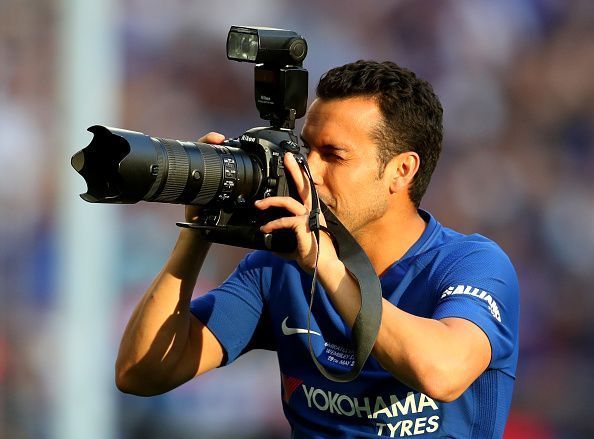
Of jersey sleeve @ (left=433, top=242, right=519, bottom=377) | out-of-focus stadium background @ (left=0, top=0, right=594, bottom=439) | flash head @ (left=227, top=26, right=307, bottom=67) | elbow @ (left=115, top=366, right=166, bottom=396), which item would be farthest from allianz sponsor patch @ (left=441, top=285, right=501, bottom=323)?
out-of-focus stadium background @ (left=0, top=0, right=594, bottom=439)

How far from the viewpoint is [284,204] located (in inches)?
98.0

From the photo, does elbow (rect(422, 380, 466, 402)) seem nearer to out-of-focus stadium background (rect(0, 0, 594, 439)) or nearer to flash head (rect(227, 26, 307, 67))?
flash head (rect(227, 26, 307, 67))

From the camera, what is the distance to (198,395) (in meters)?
5.21

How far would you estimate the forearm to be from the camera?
286 cm

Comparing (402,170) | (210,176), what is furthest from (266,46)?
(402,170)

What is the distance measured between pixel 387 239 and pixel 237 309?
1.31 feet

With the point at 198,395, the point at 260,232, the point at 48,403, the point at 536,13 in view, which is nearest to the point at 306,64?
the point at 536,13

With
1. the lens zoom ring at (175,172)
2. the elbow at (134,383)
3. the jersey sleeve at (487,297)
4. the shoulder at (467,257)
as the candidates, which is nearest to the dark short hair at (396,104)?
the shoulder at (467,257)

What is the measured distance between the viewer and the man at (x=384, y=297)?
277cm

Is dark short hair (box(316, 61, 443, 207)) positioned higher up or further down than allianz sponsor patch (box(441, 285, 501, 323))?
higher up

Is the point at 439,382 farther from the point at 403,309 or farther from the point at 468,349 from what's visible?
the point at 403,309

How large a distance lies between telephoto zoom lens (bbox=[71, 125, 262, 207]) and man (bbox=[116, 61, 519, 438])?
0.11 m

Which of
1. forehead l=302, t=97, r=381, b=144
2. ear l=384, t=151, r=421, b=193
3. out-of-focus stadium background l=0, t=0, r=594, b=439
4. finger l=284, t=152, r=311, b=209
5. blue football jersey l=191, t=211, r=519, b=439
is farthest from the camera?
out-of-focus stadium background l=0, t=0, r=594, b=439

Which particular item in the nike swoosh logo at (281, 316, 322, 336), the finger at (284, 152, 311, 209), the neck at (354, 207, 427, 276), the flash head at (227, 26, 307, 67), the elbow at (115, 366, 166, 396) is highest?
the flash head at (227, 26, 307, 67)
